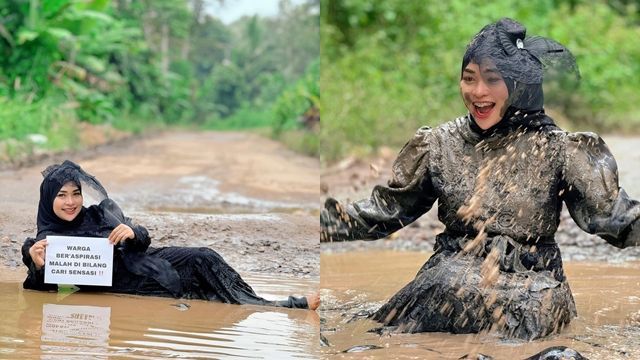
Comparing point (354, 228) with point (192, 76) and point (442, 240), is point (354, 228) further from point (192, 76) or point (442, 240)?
point (192, 76)

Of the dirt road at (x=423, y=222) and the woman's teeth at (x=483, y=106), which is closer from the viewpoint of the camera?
the woman's teeth at (x=483, y=106)

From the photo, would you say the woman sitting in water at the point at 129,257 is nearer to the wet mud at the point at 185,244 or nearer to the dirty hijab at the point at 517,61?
the wet mud at the point at 185,244

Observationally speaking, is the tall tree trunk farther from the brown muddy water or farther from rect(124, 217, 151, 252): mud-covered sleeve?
rect(124, 217, 151, 252): mud-covered sleeve

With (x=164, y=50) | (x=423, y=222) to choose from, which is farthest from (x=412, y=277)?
(x=164, y=50)

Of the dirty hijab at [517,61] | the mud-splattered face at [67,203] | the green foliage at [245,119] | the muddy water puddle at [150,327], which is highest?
the dirty hijab at [517,61]

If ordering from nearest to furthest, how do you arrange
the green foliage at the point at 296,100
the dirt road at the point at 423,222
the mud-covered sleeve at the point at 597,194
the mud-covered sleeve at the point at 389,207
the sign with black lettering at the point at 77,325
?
1. the sign with black lettering at the point at 77,325
2. the mud-covered sleeve at the point at 597,194
3. the mud-covered sleeve at the point at 389,207
4. the dirt road at the point at 423,222
5. the green foliage at the point at 296,100

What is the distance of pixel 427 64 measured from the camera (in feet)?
43.4

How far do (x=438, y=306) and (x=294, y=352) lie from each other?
21.3 inches

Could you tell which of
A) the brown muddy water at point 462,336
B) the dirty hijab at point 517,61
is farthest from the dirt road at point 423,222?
the dirty hijab at point 517,61

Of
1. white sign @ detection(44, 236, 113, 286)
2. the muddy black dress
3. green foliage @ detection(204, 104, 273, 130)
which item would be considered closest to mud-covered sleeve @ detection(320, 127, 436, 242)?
the muddy black dress

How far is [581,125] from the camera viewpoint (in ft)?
44.2

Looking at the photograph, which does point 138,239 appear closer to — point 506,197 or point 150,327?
point 150,327

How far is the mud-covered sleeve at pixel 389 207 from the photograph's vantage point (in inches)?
Result: 153

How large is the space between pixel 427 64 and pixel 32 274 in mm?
9554
